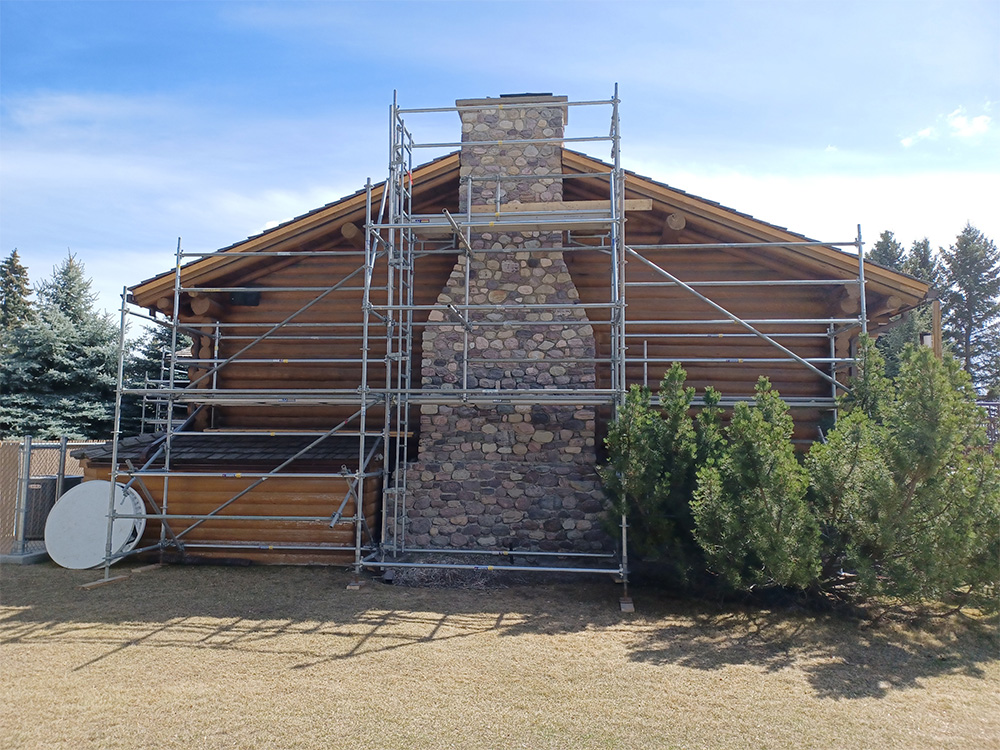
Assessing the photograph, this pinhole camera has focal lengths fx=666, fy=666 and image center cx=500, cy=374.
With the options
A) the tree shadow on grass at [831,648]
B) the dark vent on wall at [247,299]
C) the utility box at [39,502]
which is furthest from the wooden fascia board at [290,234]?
the tree shadow on grass at [831,648]

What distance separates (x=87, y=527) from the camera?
31.5 ft

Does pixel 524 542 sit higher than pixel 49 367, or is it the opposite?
pixel 49 367

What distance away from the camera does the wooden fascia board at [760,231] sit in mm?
9219

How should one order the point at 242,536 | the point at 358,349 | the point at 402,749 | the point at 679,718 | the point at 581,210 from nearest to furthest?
the point at 402,749 < the point at 679,718 < the point at 581,210 < the point at 242,536 < the point at 358,349

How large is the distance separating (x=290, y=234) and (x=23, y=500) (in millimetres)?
5748

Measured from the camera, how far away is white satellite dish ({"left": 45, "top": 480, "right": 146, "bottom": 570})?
9438 mm

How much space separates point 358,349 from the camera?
1062 centimetres

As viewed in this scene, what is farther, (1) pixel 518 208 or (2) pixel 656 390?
(2) pixel 656 390

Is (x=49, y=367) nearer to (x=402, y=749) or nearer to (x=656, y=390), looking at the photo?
(x=656, y=390)

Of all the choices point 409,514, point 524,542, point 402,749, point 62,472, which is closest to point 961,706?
point 402,749

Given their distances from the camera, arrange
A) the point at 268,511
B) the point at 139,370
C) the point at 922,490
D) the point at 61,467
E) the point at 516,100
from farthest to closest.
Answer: the point at 139,370 → the point at 61,467 → the point at 516,100 → the point at 268,511 → the point at 922,490

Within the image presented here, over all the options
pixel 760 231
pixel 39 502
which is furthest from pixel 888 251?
pixel 39 502

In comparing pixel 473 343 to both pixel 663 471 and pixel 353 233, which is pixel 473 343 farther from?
pixel 663 471

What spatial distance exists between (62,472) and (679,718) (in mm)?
10346
